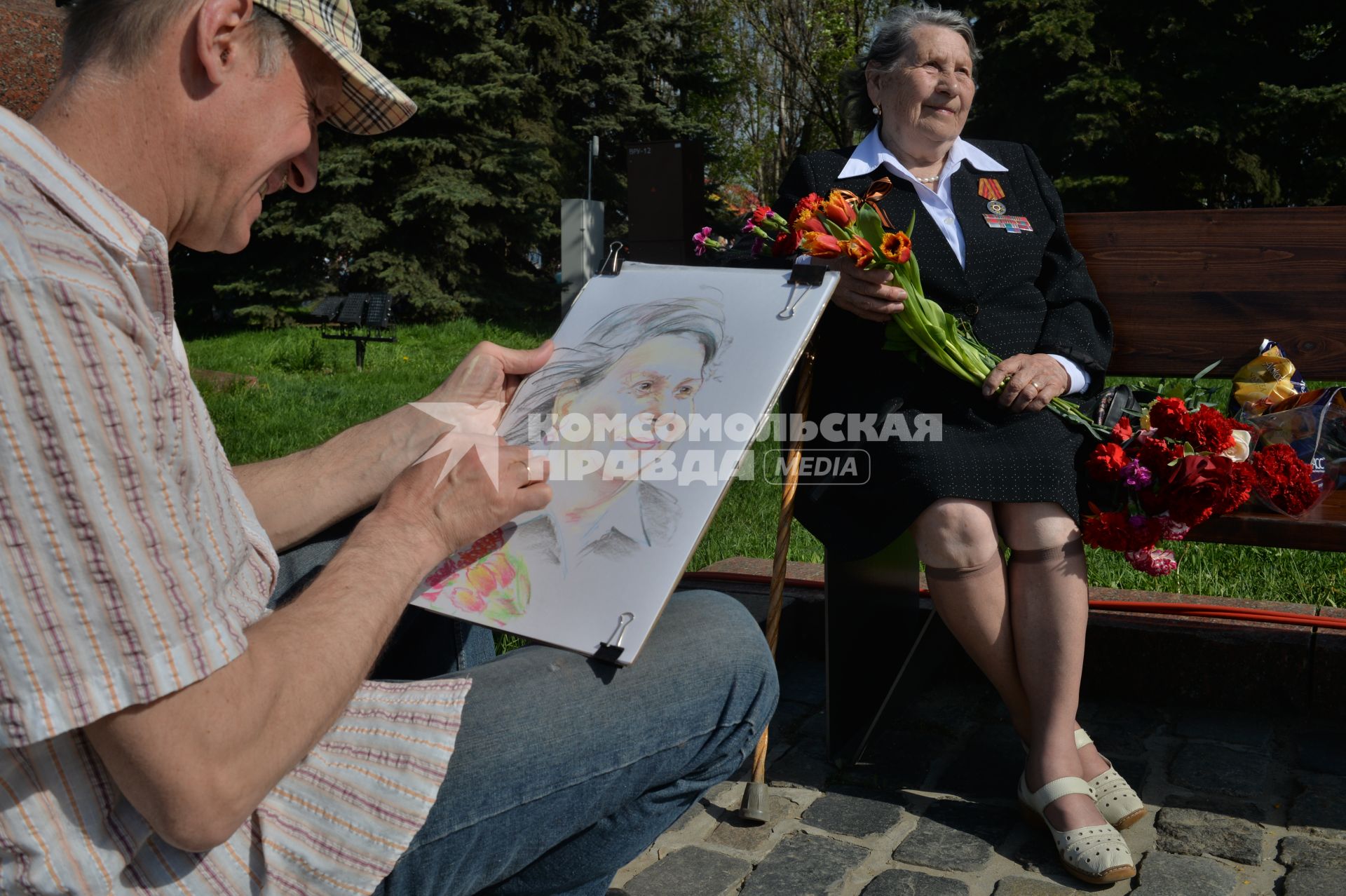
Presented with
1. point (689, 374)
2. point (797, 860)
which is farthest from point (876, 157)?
point (797, 860)

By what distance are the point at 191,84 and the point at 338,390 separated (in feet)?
26.2

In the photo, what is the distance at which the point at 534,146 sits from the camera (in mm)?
17625

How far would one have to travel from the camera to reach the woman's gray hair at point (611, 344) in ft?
6.75

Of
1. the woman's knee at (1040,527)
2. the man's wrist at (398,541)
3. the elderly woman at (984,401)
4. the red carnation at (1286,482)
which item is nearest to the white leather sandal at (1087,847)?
the elderly woman at (984,401)

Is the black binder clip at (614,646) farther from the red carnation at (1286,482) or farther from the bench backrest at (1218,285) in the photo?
the bench backrest at (1218,285)

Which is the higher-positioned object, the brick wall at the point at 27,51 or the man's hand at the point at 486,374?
the brick wall at the point at 27,51

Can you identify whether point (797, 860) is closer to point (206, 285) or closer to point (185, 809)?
point (185, 809)

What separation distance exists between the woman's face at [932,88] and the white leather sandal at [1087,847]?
5.39 feet

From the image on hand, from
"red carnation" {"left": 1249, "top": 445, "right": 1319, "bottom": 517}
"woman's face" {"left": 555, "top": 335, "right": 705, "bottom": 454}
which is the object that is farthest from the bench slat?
"woman's face" {"left": 555, "top": 335, "right": 705, "bottom": 454}

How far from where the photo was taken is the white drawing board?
166 centimetres

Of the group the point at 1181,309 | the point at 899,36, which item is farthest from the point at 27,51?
the point at 1181,309

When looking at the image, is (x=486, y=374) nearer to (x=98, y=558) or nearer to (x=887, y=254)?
(x=887, y=254)

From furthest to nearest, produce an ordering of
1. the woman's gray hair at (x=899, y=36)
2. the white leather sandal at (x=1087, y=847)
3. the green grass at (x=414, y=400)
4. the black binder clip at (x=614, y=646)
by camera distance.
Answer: the green grass at (x=414, y=400) → the woman's gray hair at (x=899, y=36) → the white leather sandal at (x=1087, y=847) → the black binder clip at (x=614, y=646)

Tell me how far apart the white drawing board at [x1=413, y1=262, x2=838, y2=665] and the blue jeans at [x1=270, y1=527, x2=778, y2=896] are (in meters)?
0.06
